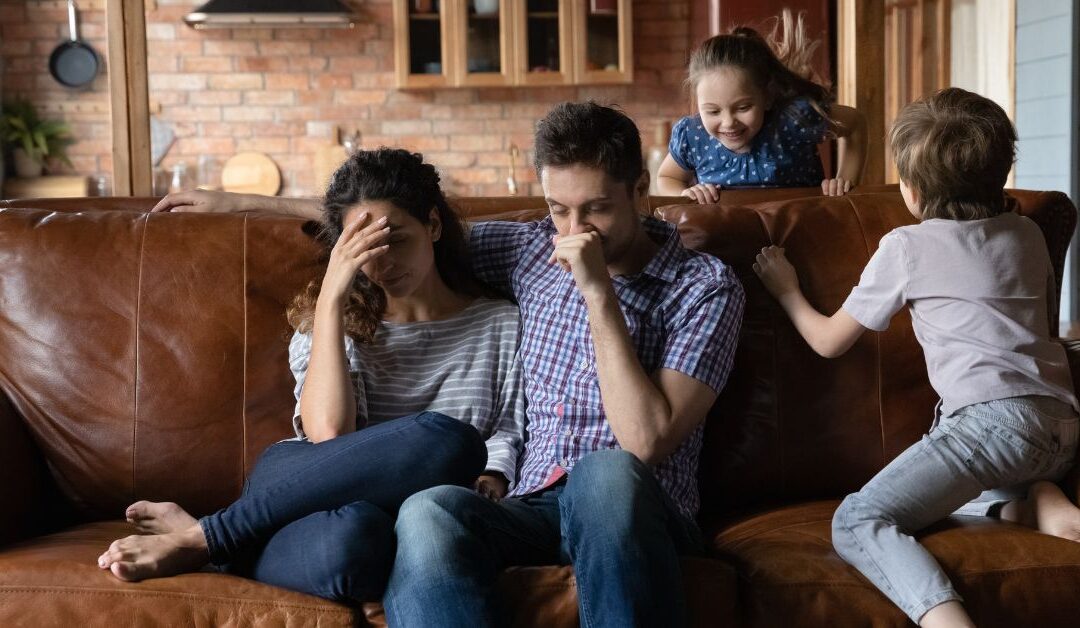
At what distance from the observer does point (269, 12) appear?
6.20 m

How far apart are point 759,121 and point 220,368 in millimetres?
1498

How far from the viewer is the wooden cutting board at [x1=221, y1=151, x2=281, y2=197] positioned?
6.56 m

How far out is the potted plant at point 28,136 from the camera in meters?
6.35

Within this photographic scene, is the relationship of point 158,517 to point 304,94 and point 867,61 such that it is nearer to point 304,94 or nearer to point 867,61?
point 867,61

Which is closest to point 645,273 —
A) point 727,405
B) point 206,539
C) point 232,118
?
point 727,405

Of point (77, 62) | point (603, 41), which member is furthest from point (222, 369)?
point (77, 62)

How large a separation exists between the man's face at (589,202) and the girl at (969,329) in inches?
16.9

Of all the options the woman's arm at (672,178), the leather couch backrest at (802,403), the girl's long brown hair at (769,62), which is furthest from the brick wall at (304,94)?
the leather couch backrest at (802,403)

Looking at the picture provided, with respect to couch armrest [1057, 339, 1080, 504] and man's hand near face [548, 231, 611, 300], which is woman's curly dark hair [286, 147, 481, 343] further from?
couch armrest [1057, 339, 1080, 504]

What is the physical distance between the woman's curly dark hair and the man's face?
24 cm

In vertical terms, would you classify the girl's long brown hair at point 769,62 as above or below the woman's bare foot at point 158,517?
above

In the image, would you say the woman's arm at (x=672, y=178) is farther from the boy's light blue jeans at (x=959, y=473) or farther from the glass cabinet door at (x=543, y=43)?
the glass cabinet door at (x=543, y=43)

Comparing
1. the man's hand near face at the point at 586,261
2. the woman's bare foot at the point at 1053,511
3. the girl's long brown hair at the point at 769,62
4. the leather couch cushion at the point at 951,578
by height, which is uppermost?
the girl's long brown hair at the point at 769,62

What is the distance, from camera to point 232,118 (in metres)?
6.62
